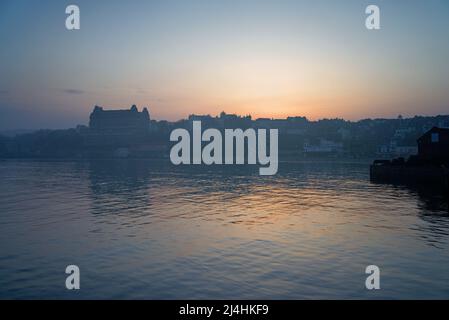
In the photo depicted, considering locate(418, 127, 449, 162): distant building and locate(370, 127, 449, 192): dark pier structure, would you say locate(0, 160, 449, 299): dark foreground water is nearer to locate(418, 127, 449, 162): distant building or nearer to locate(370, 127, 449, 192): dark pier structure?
locate(370, 127, 449, 192): dark pier structure

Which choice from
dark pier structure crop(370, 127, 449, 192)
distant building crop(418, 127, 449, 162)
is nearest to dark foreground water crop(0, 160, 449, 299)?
dark pier structure crop(370, 127, 449, 192)

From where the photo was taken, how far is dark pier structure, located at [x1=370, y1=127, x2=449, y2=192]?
2238 inches

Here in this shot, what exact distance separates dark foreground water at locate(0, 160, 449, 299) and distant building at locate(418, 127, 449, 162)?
989 inches

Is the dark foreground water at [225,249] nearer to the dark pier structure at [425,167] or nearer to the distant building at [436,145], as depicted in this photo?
the dark pier structure at [425,167]

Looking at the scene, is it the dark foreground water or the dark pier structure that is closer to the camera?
the dark foreground water

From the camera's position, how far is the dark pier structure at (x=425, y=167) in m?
56.8

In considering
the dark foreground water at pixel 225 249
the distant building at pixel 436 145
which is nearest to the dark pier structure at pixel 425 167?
the distant building at pixel 436 145

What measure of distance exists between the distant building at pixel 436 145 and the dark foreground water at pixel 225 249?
82.4 ft

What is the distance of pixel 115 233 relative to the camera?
26.4 m
